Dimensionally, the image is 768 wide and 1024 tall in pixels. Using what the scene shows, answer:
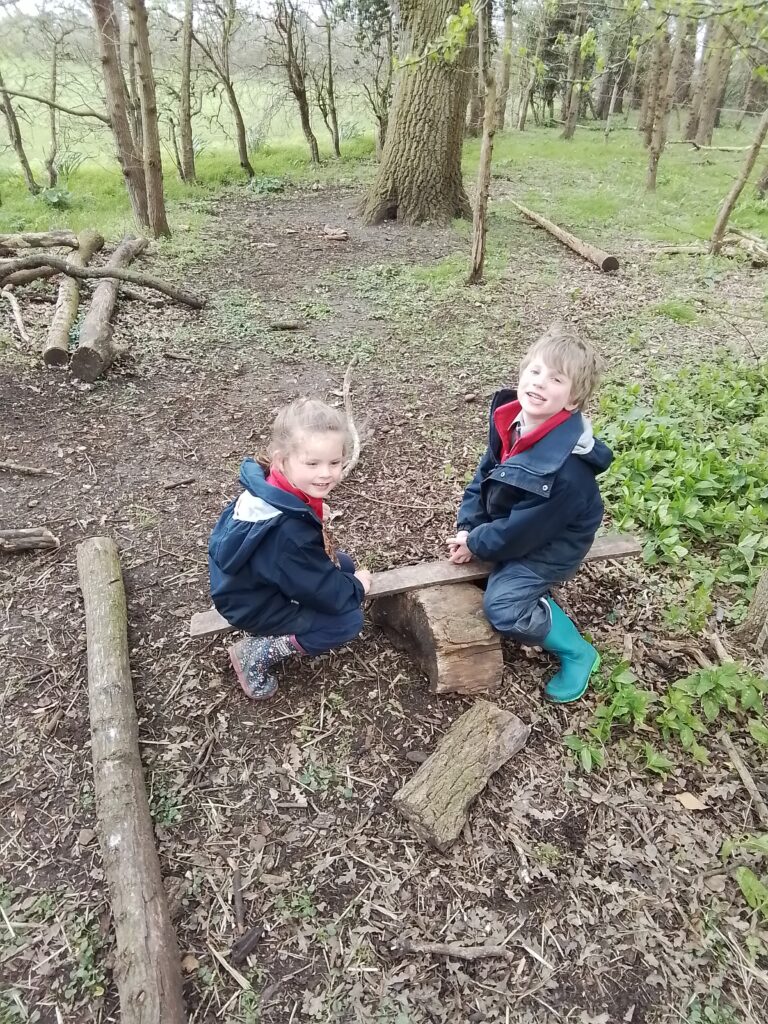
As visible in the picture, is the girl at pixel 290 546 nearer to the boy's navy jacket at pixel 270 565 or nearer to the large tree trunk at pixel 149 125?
the boy's navy jacket at pixel 270 565

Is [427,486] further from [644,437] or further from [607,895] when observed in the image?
[607,895]

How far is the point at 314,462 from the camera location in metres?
2.40

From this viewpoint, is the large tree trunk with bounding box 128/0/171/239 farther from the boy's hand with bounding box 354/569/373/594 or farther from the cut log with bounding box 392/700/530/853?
the cut log with bounding box 392/700/530/853

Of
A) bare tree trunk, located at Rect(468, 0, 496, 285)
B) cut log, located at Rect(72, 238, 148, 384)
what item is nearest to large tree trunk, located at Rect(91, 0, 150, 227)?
cut log, located at Rect(72, 238, 148, 384)

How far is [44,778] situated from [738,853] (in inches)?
113

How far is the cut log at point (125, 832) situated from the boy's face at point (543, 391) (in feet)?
7.43

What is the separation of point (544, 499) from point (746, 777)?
4.85 ft

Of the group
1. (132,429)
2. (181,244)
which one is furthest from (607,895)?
(181,244)

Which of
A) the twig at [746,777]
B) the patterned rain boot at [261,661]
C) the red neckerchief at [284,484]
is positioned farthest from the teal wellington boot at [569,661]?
the red neckerchief at [284,484]

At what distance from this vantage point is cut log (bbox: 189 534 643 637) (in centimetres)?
299

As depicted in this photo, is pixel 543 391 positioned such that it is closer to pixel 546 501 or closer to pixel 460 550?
pixel 546 501

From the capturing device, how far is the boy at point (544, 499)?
2.70m

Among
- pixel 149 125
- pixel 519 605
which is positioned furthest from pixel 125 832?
pixel 149 125

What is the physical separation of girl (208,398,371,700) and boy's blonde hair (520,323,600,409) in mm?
951
